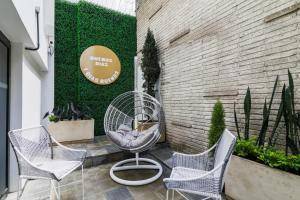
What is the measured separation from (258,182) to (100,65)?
4.73 m

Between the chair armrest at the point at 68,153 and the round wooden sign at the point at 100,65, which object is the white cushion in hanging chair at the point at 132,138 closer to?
the chair armrest at the point at 68,153

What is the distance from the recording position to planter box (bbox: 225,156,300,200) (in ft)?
5.18

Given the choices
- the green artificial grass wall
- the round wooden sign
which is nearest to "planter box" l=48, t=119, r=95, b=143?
the green artificial grass wall

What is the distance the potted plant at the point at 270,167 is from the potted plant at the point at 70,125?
3400 mm

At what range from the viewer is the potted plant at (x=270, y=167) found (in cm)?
162

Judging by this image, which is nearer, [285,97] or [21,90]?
[285,97]

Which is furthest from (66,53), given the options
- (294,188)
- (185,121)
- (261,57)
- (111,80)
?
(294,188)

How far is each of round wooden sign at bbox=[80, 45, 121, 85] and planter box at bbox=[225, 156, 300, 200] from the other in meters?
4.29

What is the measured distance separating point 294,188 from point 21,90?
10.4 ft

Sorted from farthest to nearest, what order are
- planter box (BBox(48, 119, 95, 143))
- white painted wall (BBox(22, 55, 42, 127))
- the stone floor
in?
1. planter box (BBox(48, 119, 95, 143))
2. white painted wall (BBox(22, 55, 42, 127))
3. the stone floor

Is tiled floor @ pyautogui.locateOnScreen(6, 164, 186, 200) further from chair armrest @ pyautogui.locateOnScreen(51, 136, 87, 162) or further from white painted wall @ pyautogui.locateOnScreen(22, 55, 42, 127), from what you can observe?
white painted wall @ pyautogui.locateOnScreen(22, 55, 42, 127)

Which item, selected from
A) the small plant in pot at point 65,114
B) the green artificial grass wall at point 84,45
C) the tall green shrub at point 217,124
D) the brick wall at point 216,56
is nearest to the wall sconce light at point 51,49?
the green artificial grass wall at point 84,45

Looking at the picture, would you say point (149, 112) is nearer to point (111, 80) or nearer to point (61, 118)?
point (111, 80)

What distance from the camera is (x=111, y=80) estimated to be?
554 centimetres
